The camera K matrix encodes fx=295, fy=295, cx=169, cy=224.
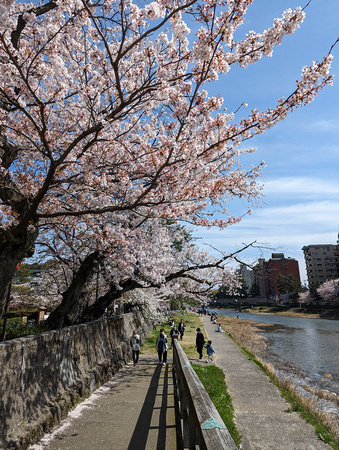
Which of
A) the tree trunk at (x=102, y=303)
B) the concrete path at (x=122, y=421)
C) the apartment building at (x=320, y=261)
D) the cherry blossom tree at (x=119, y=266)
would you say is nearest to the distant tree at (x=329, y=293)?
the apartment building at (x=320, y=261)

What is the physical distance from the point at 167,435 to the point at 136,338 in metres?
8.27

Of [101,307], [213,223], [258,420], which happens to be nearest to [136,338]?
[101,307]

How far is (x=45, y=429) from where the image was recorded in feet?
19.3

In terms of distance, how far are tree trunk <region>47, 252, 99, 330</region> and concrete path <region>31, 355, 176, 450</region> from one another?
2.63m

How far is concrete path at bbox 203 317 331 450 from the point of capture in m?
5.99

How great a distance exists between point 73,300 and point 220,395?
5.80 m

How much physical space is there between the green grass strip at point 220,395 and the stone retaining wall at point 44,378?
3.55m

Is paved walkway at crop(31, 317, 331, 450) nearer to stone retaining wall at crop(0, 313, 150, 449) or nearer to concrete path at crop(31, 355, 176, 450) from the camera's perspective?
concrete path at crop(31, 355, 176, 450)

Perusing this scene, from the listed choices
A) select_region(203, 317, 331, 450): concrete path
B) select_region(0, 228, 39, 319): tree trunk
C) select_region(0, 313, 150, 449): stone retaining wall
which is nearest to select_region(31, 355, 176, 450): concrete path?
select_region(0, 313, 150, 449): stone retaining wall

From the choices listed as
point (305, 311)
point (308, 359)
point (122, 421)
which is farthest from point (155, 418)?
point (305, 311)

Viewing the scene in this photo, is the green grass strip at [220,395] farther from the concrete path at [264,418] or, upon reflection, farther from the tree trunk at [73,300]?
the tree trunk at [73,300]

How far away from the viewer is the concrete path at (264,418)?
5988 millimetres

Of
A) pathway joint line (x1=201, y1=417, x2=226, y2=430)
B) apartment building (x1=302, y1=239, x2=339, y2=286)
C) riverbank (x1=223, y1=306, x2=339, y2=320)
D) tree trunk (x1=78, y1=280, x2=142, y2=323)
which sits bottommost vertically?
riverbank (x1=223, y1=306, x2=339, y2=320)

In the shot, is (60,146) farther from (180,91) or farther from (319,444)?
(319,444)
